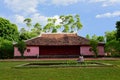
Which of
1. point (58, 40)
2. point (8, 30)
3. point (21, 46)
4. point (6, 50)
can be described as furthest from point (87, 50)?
point (8, 30)

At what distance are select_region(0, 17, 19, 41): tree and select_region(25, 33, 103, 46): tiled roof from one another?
1109 cm

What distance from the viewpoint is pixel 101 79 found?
44.7ft

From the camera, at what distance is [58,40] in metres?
51.5

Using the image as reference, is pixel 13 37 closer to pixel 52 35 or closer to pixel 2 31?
pixel 2 31

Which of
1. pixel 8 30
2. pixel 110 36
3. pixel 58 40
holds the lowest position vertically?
pixel 58 40

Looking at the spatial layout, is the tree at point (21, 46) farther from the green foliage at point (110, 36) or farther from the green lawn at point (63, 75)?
the green lawn at point (63, 75)

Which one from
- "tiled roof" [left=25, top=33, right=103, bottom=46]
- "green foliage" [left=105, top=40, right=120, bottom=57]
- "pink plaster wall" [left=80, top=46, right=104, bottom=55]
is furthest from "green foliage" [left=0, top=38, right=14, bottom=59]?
"green foliage" [left=105, top=40, right=120, bottom=57]

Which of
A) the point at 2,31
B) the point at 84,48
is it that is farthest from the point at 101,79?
the point at 2,31

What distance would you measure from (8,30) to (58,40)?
1459 centimetres

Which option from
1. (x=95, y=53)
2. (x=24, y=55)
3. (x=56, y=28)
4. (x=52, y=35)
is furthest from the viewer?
(x=56, y=28)

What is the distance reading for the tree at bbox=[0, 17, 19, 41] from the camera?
6037 cm

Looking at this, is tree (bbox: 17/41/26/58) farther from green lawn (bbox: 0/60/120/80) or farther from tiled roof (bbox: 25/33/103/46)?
green lawn (bbox: 0/60/120/80)

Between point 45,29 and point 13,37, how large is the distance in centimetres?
1332

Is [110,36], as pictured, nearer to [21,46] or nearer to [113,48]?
[113,48]
